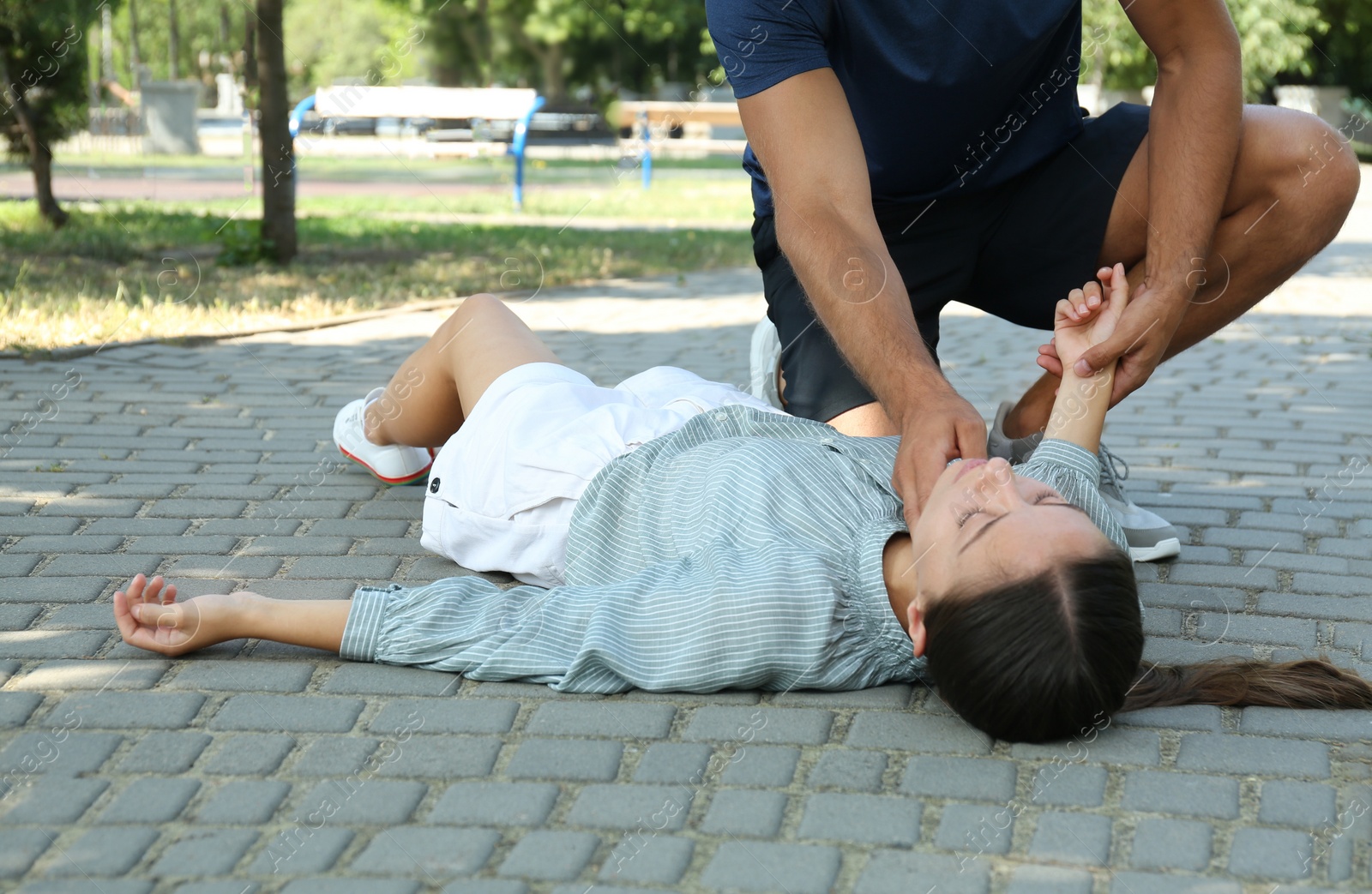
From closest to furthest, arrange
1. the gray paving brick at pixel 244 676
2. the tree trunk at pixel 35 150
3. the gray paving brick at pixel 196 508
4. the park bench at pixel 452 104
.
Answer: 1. the gray paving brick at pixel 244 676
2. the gray paving brick at pixel 196 508
3. the tree trunk at pixel 35 150
4. the park bench at pixel 452 104

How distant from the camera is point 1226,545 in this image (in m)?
3.60

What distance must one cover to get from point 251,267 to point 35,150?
2.93 m

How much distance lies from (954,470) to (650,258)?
25.5ft

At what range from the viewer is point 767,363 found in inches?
167

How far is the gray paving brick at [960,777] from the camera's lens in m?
2.23

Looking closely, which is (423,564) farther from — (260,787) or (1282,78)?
(1282,78)

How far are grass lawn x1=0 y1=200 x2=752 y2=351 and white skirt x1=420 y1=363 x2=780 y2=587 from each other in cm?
336

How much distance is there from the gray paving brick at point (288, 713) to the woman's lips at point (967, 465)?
119 cm

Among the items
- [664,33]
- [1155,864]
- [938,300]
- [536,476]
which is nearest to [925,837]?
[1155,864]

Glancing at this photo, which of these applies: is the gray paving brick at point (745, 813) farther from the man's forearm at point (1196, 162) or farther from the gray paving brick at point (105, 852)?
the man's forearm at point (1196, 162)

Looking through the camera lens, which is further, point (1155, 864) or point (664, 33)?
point (664, 33)

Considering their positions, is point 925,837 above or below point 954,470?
below

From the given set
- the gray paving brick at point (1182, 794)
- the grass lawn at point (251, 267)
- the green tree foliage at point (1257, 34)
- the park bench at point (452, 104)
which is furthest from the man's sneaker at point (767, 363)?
the green tree foliage at point (1257, 34)

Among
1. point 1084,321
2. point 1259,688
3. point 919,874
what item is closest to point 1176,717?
point 1259,688
